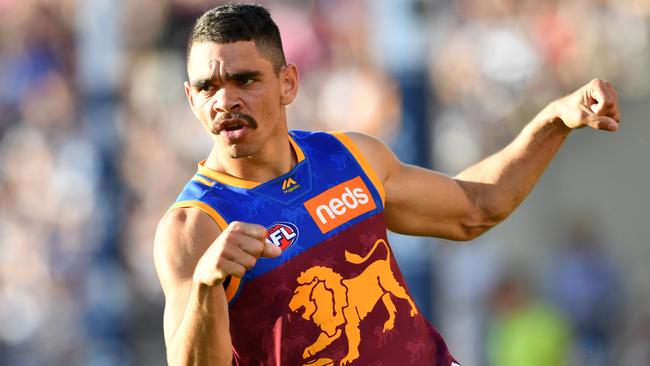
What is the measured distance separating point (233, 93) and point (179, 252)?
622 millimetres

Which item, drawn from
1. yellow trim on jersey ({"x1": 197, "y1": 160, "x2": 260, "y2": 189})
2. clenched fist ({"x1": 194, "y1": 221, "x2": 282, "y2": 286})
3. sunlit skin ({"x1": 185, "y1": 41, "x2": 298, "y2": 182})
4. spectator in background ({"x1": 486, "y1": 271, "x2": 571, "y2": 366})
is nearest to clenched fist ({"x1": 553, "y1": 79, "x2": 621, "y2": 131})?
sunlit skin ({"x1": 185, "y1": 41, "x2": 298, "y2": 182})

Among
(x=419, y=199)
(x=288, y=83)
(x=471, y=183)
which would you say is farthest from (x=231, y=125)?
(x=471, y=183)

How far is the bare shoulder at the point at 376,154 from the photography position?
540cm

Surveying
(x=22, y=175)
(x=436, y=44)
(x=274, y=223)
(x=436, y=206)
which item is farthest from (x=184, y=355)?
(x=22, y=175)

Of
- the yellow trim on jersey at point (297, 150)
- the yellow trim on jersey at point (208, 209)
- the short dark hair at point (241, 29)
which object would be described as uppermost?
the short dark hair at point (241, 29)

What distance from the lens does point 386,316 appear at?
16.3 ft

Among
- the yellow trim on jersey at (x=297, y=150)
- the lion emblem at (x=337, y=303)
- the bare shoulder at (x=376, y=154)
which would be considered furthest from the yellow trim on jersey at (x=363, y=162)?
the lion emblem at (x=337, y=303)

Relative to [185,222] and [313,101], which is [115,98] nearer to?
[313,101]

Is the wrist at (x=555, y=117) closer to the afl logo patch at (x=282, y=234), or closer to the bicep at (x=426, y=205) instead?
the bicep at (x=426, y=205)

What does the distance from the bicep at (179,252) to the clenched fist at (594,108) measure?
5.13 ft

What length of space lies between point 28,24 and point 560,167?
5.61 metres

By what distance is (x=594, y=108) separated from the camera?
5.18 meters

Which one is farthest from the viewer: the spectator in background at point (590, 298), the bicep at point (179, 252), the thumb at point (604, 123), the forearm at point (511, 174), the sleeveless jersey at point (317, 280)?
the spectator in background at point (590, 298)

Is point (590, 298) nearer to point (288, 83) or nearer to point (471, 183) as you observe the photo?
point (471, 183)
